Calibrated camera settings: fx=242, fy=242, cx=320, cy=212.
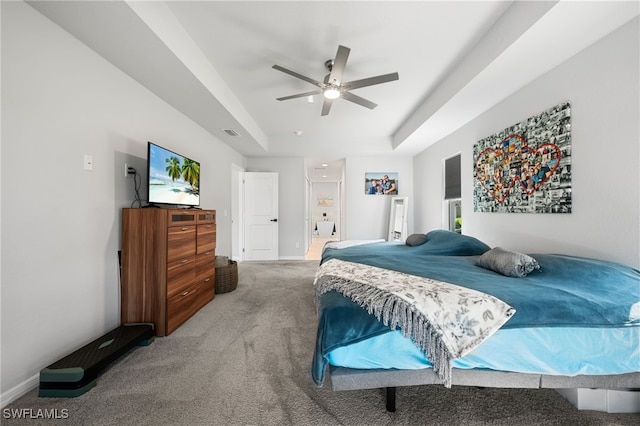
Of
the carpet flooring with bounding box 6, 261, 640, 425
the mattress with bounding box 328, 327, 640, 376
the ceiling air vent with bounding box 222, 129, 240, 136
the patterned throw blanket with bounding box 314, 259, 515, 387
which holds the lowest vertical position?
the carpet flooring with bounding box 6, 261, 640, 425

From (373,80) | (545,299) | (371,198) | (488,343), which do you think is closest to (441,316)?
(488,343)

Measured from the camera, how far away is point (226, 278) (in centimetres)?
330

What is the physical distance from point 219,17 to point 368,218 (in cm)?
442

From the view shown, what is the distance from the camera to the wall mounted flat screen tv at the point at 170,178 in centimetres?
226

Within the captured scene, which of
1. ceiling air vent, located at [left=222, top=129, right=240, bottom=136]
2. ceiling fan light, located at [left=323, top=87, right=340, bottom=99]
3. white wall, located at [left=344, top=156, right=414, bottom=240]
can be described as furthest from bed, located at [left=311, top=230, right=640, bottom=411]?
white wall, located at [left=344, top=156, right=414, bottom=240]

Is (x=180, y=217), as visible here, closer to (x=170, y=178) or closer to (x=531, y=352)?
(x=170, y=178)

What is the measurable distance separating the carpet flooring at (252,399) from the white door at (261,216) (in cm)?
359

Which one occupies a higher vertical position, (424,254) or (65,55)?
(65,55)

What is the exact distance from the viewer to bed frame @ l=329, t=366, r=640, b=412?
119 cm

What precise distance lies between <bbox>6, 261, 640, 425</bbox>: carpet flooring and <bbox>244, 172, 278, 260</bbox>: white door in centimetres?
359

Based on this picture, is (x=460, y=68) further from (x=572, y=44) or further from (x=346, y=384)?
(x=346, y=384)

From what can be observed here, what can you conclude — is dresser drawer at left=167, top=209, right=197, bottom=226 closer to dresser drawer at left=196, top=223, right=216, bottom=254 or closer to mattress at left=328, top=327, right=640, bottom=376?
dresser drawer at left=196, top=223, right=216, bottom=254

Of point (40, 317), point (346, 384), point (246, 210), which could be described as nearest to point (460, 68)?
point (346, 384)

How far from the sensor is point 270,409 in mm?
1325
